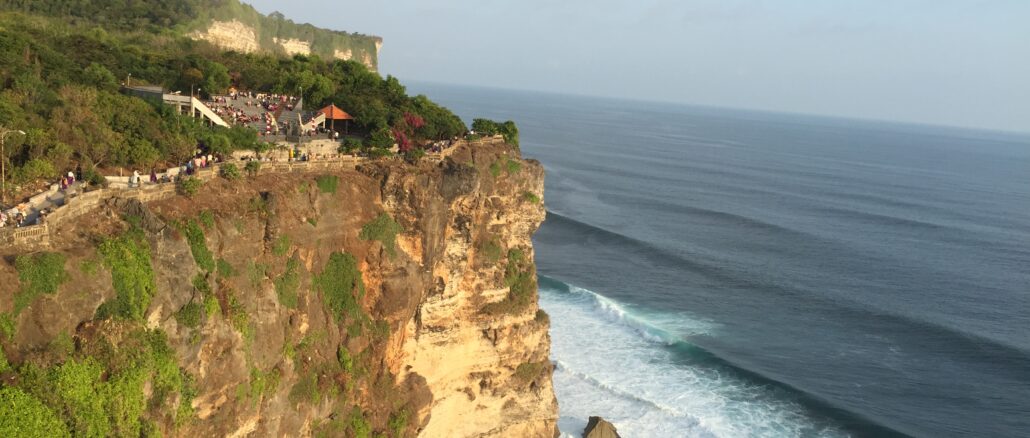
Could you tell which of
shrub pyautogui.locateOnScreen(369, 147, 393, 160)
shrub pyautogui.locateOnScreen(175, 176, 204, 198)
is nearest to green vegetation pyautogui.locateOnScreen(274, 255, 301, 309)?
shrub pyautogui.locateOnScreen(175, 176, 204, 198)

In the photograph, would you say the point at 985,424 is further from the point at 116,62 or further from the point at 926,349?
the point at 116,62

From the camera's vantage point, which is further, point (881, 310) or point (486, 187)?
point (881, 310)

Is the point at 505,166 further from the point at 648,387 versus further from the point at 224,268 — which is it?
the point at 648,387

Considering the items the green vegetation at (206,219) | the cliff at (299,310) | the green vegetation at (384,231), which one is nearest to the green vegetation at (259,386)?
the cliff at (299,310)

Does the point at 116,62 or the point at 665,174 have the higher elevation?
the point at 116,62

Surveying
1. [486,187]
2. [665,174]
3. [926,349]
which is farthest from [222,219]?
[665,174]

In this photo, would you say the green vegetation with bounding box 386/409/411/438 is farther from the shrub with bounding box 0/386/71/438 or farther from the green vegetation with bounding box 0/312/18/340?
the green vegetation with bounding box 0/312/18/340
